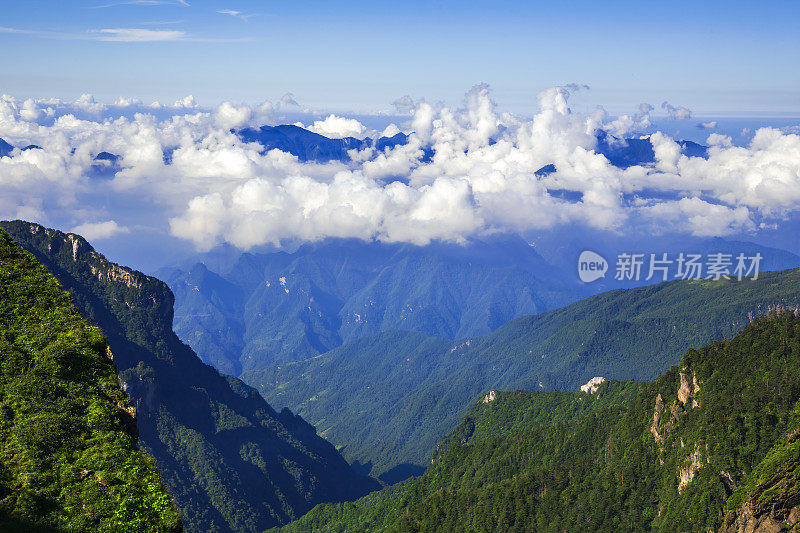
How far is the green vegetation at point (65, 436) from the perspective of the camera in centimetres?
3681

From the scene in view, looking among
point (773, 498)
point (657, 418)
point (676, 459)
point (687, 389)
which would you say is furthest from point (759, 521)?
point (657, 418)

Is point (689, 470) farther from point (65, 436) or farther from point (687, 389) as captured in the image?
point (65, 436)

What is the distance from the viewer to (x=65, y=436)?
42031 millimetres

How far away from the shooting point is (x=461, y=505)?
182 metres

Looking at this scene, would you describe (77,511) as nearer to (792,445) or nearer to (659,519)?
(792,445)

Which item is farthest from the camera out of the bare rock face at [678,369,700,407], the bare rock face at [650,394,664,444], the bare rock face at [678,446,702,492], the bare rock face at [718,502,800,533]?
the bare rock face at [650,394,664,444]

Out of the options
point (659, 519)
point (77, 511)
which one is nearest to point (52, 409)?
point (77, 511)

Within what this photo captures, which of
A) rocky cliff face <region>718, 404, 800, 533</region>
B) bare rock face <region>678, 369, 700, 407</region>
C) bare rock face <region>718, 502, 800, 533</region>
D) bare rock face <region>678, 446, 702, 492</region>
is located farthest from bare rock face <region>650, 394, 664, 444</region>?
bare rock face <region>718, 502, 800, 533</region>

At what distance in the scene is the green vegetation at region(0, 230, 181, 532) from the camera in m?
36.8

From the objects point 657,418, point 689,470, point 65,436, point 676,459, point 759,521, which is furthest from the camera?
point 657,418

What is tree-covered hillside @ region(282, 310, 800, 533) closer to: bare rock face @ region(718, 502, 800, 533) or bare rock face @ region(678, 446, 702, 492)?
bare rock face @ region(678, 446, 702, 492)

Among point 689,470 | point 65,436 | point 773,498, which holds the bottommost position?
point 689,470

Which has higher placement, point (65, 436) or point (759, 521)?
point (65, 436)

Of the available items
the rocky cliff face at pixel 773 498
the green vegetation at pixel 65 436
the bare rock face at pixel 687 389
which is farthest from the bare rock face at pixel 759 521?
the green vegetation at pixel 65 436
